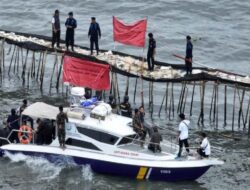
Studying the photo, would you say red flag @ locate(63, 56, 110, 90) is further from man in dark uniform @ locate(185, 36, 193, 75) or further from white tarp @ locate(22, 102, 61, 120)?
white tarp @ locate(22, 102, 61, 120)

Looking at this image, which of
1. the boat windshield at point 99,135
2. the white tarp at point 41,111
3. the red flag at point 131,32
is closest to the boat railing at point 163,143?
the boat windshield at point 99,135

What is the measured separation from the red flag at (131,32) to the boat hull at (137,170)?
9480mm

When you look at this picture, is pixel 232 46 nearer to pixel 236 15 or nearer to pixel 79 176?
pixel 236 15

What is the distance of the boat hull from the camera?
122ft

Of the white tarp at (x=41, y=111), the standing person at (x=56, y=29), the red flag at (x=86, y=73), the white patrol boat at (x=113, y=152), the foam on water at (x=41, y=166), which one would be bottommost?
the foam on water at (x=41, y=166)

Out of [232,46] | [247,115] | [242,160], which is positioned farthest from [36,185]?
[232,46]

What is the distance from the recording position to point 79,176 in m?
38.1

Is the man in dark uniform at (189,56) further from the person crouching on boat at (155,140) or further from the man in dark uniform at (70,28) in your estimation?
the person crouching on boat at (155,140)

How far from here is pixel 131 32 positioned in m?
45.5

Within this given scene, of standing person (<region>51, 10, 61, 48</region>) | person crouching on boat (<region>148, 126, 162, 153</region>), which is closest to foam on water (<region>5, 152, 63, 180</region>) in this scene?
person crouching on boat (<region>148, 126, 162, 153</region>)

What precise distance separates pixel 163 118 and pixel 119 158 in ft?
36.9

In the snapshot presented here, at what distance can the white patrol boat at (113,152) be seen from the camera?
3712cm

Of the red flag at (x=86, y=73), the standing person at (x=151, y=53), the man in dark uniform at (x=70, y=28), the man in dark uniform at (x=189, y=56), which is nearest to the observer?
the red flag at (x=86, y=73)

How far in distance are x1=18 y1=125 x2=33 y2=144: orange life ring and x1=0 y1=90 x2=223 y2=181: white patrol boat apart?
3.16 feet
